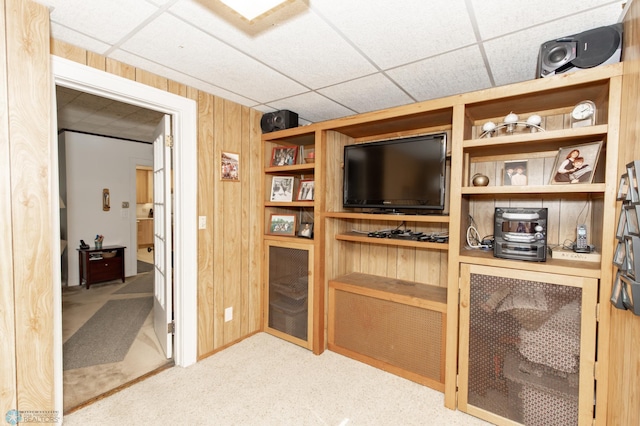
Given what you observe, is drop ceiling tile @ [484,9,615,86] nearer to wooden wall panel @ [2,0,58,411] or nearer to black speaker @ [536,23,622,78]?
black speaker @ [536,23,622,78]

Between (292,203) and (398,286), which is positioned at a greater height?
(292,203)

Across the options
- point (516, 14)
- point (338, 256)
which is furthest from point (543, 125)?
point (338, 256)

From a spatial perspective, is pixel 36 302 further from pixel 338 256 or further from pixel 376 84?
pixel 376 84

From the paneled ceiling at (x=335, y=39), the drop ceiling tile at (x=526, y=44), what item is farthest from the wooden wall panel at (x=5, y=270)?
the drop ceiling tile at (x=526, y=44)

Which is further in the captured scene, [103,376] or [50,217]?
[103,376]

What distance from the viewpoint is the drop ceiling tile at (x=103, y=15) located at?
1.42m

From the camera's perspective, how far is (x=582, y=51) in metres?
1.55

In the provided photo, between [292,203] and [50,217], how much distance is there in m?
1.74

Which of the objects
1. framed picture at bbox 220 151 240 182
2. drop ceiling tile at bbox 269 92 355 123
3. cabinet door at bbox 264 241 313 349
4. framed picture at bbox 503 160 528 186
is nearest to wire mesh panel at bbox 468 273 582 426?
framed picture at bbox 503 160 528 186

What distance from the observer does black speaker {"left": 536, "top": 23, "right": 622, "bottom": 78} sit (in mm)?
1494

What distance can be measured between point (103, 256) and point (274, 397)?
4.05 m

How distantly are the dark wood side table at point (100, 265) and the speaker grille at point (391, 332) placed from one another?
3.98 m

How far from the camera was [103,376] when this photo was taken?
2.31 metres

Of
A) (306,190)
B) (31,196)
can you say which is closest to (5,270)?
(31,196)
